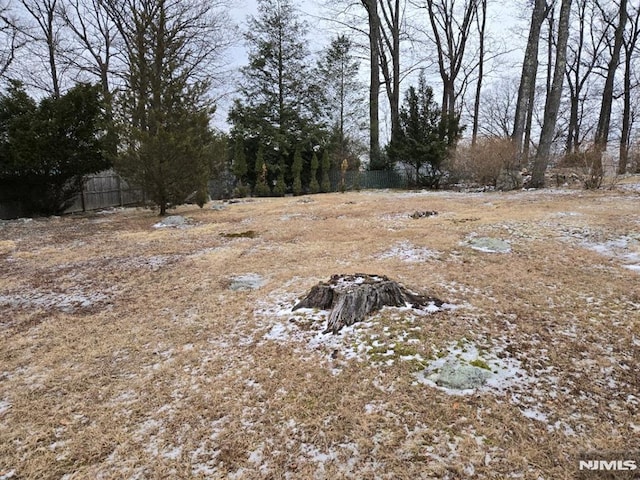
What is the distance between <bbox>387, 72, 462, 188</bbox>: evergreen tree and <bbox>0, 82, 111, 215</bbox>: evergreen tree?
10.5 metres

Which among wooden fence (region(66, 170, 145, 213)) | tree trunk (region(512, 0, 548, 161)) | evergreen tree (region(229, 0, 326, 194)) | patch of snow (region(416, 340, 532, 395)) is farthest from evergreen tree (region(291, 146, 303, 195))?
patch of snow (region(416, 340, 532, 395))

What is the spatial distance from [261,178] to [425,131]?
22.2ft

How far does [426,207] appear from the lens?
8086mm

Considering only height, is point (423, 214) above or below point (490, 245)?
above

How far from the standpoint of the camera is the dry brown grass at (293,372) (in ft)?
4.88

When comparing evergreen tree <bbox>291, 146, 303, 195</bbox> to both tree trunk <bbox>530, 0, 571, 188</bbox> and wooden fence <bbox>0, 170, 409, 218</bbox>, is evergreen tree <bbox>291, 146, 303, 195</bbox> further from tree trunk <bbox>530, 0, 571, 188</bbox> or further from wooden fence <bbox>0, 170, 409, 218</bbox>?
tree trunk <bbox>530, 0, 571, 188</bbox>

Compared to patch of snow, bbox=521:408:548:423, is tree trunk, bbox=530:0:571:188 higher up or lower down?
higher up

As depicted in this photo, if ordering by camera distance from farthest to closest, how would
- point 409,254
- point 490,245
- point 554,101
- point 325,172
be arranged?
point 325,172 → point 554,101 → point 490,245 → point 409,254

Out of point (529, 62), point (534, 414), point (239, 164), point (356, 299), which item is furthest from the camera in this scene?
point (239, 164)

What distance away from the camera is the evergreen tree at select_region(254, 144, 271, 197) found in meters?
14.9

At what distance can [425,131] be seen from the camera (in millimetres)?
14148

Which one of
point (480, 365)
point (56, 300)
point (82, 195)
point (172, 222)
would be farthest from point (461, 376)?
point (82, 195)

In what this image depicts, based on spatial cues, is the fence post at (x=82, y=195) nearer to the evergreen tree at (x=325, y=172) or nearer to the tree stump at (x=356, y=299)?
the evergreen tree at (x=325, y=172)

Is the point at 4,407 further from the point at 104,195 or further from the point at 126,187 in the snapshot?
the point at 126,187
